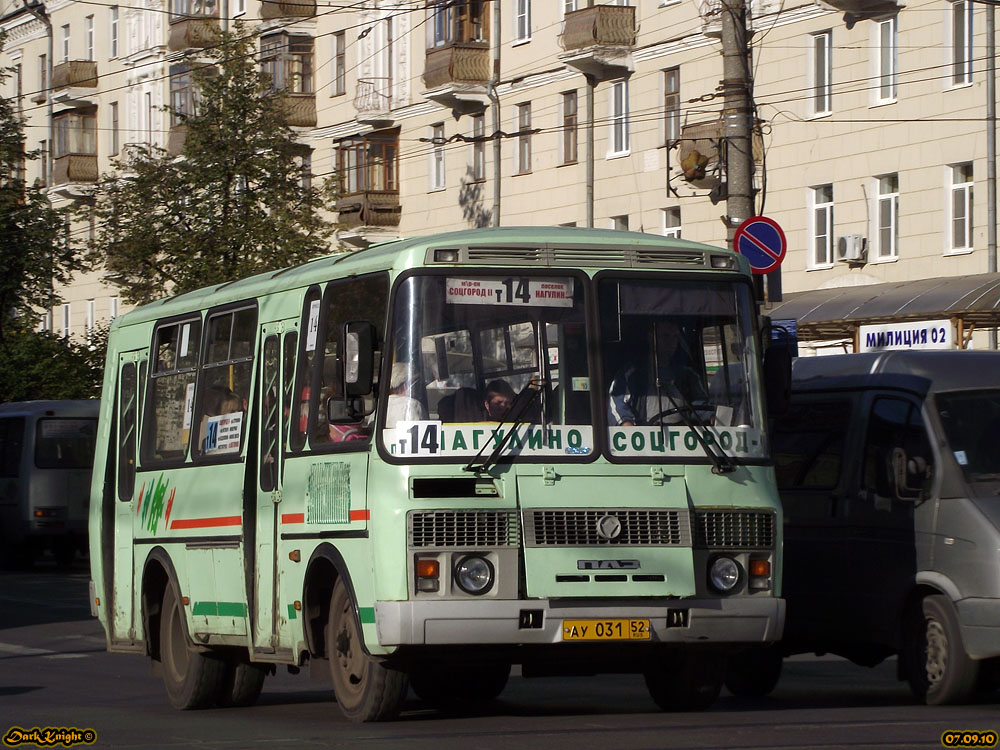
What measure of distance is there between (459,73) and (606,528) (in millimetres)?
36157

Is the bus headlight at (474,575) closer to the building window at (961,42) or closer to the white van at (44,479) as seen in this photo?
the white van at (44,479)

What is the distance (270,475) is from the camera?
1182 cm

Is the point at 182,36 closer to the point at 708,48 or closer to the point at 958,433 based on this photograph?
the point at 708,48

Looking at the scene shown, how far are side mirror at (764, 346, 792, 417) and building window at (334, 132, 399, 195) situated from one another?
127 ft

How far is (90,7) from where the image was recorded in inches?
2517

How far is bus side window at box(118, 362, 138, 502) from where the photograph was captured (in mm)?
14219

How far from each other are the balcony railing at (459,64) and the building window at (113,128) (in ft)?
63.3

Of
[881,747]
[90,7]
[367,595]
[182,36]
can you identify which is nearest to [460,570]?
[367,595]

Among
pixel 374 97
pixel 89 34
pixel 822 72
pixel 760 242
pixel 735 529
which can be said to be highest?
pixel 89 34

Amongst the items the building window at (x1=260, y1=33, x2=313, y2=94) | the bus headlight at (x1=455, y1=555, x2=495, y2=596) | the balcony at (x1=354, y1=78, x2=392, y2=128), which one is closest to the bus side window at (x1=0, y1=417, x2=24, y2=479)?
the balcony at (x1=354, y1=78, x2=392, y2=128)

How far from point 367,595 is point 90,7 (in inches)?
2226

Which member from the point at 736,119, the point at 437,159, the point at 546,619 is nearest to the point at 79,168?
the point at 437,159

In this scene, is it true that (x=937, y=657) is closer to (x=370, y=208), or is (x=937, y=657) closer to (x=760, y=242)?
(x=760, y=242)

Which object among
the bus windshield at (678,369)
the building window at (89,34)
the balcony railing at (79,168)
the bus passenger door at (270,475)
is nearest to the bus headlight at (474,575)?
the bus windshield at (678,369)
